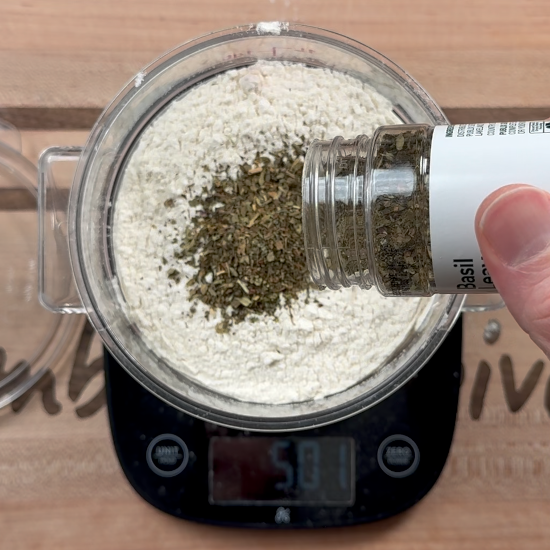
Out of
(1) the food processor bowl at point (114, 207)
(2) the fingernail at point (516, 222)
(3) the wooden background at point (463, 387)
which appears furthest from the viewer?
(3) the wooden background at point (463, 387)

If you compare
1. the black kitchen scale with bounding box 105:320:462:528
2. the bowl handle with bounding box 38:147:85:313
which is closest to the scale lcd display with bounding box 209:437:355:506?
the black kitchen scale with bounding box 105:320:462:528

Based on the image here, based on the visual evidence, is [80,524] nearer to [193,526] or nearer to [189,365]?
[193,526]

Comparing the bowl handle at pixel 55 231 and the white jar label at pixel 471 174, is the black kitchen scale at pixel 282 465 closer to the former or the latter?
the bowl handle at pixel 55 231

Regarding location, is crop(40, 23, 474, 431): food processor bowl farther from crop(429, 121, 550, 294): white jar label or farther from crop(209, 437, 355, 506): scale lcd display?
→ crop(429, 121, 550, 294): white jar label

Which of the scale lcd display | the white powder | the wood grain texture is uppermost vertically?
the wood grain texture

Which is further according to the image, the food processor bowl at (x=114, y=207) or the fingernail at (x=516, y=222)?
the food processor bowl at (x=114, y=207)

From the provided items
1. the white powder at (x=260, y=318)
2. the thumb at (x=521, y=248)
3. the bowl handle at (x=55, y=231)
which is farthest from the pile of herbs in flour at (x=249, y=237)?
the thumb at (x=521, y=248)
